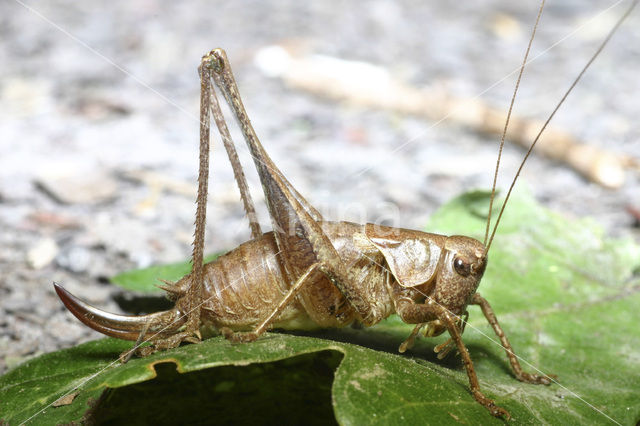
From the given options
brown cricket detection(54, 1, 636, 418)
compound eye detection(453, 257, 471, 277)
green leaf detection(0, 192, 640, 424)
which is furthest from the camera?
compound eye detection(453, 257, 471, 277)

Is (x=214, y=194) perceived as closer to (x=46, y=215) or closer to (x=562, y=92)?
(x=46, y=215)

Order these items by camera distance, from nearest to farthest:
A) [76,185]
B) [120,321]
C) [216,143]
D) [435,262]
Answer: [120,321] < [435,262] < [76,185] < [216,143]

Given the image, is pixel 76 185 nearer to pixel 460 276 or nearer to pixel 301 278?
pixel 301 278

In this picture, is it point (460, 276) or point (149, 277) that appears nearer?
point (460, 276)

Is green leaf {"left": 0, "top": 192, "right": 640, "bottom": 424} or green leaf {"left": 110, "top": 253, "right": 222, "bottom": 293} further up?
green leaf {"left": 110, "top": 253, "right": 222, "bottom": 293}

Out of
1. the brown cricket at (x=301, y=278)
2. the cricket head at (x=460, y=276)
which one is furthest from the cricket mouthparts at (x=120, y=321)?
the cricket head at (x=460, y=276)

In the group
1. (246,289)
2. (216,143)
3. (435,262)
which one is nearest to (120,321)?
(246,289)

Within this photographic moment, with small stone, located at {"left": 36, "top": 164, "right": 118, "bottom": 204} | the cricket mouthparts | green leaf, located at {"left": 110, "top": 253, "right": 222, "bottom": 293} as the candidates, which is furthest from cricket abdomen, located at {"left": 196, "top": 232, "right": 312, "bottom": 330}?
small stone, located at {"left": 36, "top": 164, "right": 118, "bottom": 204}

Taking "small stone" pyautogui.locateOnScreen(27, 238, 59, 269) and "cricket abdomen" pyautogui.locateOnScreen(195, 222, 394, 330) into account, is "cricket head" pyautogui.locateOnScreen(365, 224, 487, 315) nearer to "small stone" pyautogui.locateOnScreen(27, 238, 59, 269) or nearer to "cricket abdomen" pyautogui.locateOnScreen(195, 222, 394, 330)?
"cricket abdomen" pyautogui.locateOnScreen(195, 222, 394, 330)
